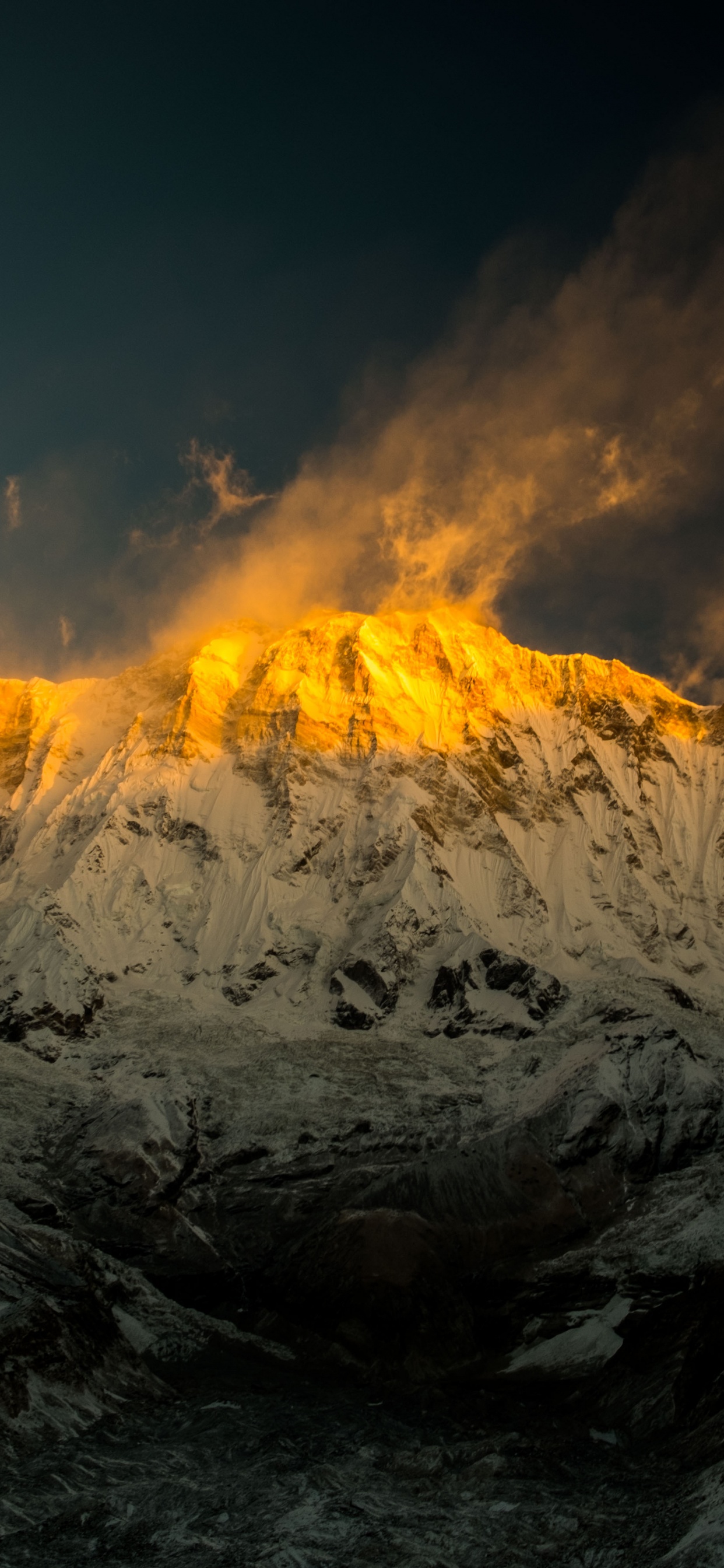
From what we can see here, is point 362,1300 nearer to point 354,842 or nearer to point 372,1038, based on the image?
point 372,1038

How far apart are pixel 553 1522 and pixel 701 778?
16312 cm

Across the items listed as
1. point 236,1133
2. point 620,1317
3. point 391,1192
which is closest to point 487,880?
point 236,1133

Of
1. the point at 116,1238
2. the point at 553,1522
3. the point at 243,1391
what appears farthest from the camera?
the point at 116,1238

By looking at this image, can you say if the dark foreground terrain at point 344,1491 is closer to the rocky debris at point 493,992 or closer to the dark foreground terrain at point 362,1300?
the dark foreground terrain at point 362,1300

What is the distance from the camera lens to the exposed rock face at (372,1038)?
5491cm

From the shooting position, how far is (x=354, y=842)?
14888 centimetres

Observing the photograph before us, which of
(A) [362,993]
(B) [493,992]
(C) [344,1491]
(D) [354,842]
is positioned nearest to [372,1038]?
(A) [362,993]

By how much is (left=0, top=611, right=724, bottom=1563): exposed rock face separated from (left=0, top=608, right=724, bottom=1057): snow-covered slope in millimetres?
585

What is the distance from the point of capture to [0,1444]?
126 ft

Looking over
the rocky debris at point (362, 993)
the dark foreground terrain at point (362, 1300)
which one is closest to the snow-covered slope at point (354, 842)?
the rocky debris at point (362, 993)

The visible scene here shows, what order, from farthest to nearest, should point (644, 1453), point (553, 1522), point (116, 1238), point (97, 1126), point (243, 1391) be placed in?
point (97, 1126), point (116, 1238), point (243, 1391), point (644, 1453), point (553, 1522)

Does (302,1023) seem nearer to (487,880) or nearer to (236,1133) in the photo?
(236,1133)

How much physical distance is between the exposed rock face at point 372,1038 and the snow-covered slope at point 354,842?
0.59 metres

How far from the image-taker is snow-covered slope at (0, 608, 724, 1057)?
12219cm
